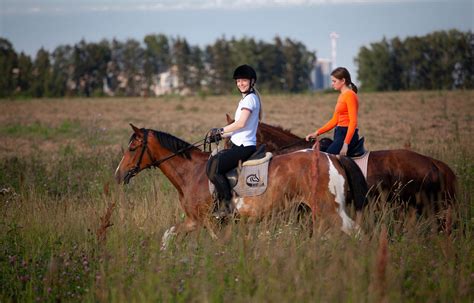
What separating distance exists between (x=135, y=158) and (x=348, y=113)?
3080 mm

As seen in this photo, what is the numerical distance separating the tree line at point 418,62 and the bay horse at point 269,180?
248ft

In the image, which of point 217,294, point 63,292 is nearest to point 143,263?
point 63,292

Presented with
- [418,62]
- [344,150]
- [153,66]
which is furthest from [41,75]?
[344,150]

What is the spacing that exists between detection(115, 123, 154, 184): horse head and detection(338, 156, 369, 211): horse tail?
2.52 meters

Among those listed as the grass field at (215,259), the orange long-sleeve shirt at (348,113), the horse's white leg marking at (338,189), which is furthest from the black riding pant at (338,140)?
the horse's white leg marking at (338,189)

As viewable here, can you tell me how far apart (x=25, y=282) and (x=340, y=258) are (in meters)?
3.06

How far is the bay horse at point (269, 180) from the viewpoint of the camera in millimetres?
7500

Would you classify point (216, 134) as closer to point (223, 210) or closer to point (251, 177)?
point (251, 177)

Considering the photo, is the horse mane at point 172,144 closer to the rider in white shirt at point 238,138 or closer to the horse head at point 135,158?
the horse head at point 135,158

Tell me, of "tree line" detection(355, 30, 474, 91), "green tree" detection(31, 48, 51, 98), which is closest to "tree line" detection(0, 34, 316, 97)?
"green tree" detection(31, 48, 51, 98)

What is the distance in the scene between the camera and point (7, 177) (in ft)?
39.2

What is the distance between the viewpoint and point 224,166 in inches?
309

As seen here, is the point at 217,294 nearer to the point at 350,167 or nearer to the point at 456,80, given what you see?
the point at 350,167

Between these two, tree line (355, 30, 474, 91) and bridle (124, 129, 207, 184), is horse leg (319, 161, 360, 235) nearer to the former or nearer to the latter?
bridle (124, 129, 207, 184)
